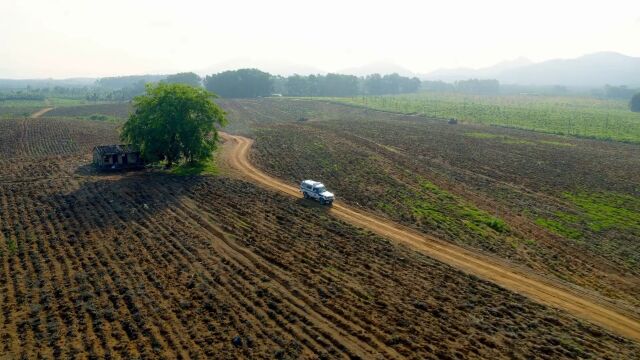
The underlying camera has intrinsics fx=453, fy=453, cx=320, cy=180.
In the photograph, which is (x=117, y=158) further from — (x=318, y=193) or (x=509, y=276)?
(x=509, y=276)

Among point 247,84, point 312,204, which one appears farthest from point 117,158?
point 247,84

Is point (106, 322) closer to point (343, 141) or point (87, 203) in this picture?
point (87, 203)

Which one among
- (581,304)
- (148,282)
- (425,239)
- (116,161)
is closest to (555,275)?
(581,304)

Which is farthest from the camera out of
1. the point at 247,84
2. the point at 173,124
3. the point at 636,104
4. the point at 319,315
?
the point at 247,84

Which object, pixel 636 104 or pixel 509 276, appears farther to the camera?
pixel 636 104

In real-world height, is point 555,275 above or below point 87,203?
below

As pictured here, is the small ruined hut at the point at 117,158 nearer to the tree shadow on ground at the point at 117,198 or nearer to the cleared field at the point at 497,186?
the tree shadow on ground at the point at 117,198
